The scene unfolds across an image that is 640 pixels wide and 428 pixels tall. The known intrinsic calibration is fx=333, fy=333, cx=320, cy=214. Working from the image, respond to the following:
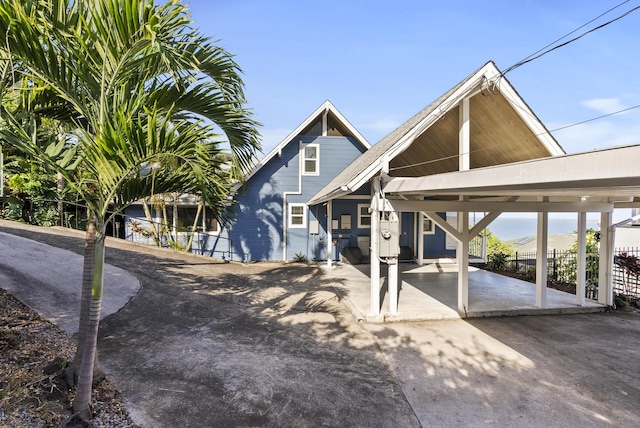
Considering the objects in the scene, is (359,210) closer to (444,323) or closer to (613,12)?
(444,323)

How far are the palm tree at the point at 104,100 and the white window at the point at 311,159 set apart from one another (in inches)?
403

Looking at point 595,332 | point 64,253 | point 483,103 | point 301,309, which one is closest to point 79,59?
point 301,309

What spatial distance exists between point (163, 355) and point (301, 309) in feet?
10.5

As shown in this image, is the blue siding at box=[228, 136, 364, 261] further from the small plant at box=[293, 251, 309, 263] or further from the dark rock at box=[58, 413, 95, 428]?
the dark rock at box=[58, 413, 95, 428]

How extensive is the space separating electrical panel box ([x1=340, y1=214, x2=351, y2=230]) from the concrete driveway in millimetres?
6475

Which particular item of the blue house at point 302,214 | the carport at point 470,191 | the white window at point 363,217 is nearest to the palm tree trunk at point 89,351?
the carport at point 470,191

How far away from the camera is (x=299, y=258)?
45.8 ft

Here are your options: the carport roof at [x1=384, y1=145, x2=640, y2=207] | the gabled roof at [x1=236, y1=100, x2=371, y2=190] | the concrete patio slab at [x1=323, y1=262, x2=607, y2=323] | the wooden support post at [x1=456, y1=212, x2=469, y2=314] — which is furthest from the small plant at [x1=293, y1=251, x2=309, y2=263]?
the carport roof at [x1=384, y1=145, x2=640, y2=207]

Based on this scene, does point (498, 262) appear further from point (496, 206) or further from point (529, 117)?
point (529, 117)

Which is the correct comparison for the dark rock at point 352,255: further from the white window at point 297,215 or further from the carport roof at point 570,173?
the carport roof at point 570,173

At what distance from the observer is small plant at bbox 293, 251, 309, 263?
45.7 feet

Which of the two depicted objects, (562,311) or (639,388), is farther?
(562,311)

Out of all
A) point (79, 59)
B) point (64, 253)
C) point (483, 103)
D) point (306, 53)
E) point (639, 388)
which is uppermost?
point (306, 53)

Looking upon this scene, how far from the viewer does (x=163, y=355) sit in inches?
185
